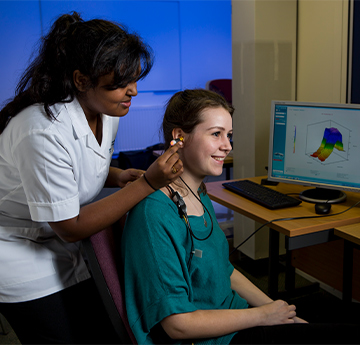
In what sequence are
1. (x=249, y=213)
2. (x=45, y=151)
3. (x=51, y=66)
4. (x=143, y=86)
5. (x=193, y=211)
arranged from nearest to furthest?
1. (x=45, y=151)
2. (x=51, y=66)
3. (x=193, y=211)
4. (x=249, y=213)
5. (x=143, y=86)

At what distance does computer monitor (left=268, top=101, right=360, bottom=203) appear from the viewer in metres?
1.80

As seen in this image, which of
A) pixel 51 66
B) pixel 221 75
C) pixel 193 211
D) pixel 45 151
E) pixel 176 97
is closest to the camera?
pixel 45 151

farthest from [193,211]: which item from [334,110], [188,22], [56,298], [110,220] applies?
[188,22]

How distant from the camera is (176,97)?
1416 mm

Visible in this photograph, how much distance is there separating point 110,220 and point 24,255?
0.31 metres

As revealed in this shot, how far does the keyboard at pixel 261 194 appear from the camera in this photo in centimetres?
184

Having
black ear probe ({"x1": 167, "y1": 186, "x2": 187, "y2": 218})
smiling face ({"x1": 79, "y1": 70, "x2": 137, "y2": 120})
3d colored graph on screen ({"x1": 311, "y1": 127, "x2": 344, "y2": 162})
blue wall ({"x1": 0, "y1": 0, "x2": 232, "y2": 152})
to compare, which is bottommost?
black ear probe ({"x1": 167, "y1": 186, "x2": 187, "y2": 218})

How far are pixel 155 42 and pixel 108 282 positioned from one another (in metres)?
5.16

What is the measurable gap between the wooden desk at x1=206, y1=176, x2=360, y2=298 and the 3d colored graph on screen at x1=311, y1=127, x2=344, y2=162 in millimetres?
243

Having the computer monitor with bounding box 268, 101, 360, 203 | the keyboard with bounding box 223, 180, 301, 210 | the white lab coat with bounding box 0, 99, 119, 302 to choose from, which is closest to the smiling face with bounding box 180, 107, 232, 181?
the white lab coat with bounding box 0, 99, 119, 302

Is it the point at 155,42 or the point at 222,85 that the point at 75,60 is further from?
the point at 155,42

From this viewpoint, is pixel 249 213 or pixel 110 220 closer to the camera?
pixel 110 220

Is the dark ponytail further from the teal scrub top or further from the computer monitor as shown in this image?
the computer monitor

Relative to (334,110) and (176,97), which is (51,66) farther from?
(334,110)
